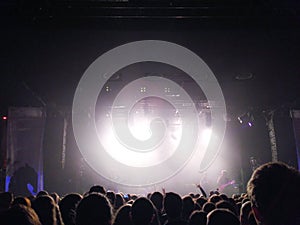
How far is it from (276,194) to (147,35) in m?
7.67

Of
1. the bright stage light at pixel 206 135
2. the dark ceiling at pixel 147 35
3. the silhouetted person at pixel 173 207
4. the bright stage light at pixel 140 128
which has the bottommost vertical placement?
the silhouetted person at pixel 173 207

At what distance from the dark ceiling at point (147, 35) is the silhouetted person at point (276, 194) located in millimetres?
6018

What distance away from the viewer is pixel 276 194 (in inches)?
65.2

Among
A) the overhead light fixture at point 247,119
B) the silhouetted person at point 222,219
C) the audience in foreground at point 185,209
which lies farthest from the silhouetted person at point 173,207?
the overhead light fixture at point 247,119

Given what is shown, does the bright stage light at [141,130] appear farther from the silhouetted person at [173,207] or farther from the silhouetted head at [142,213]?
the silhouetted head at [142,213]

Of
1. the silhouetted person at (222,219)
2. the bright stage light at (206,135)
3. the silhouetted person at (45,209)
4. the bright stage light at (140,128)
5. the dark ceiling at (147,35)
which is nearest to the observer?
the silhouetted person at (222,219)

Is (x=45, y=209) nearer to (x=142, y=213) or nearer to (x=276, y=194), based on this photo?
(x=142, y=213)

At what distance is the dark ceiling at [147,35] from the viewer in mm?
7184

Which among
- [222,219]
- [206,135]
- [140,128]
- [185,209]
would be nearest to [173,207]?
[185,209]

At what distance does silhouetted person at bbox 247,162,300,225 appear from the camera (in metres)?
1.60

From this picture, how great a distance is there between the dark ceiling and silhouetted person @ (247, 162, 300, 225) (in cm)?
602

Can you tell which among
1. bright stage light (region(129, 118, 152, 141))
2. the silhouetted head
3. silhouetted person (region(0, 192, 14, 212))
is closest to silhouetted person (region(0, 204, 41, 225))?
the silhouetted head

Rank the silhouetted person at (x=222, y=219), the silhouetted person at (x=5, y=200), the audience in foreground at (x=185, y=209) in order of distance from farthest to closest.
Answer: the silhouetted person at (x=5, y=200) → the silhouetted person at (x=222, y=219) → the audience in foreground at (x=185, y=209)

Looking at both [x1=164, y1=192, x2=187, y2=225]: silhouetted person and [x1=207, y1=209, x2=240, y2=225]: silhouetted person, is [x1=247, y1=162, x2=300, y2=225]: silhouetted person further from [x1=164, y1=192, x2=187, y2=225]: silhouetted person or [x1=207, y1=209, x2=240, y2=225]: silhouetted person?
[x1=164, y1=192, x2=187, y2=225]: silhouetted person
